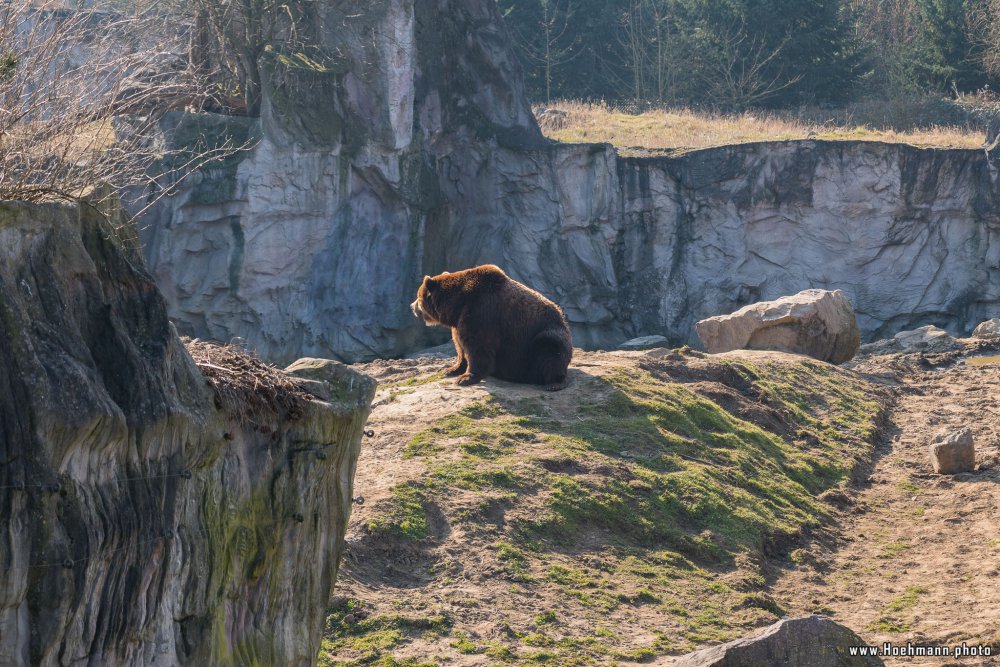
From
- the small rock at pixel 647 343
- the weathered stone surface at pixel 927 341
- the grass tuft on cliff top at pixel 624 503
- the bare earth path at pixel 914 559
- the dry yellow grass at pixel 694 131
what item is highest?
the dry yellow grass at pixel 694 131

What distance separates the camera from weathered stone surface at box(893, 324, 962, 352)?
2143 cm

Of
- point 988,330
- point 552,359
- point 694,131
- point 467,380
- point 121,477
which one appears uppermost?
point 694,131

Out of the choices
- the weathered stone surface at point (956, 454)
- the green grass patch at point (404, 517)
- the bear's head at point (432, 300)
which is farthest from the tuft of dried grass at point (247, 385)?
the weathered stone surface at point (956, 454)

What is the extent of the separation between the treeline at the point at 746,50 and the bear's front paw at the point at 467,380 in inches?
1181

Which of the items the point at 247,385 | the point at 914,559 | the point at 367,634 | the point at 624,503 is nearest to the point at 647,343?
the point at 914,559

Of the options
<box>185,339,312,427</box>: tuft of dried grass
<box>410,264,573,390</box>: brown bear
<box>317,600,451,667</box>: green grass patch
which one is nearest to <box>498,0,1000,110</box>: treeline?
<box>410,264,573,390</box>: brown bear

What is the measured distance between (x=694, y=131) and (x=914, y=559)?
24.8 metres

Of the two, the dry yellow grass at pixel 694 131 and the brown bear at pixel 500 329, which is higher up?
the dry yellow grass at pixel 694 131

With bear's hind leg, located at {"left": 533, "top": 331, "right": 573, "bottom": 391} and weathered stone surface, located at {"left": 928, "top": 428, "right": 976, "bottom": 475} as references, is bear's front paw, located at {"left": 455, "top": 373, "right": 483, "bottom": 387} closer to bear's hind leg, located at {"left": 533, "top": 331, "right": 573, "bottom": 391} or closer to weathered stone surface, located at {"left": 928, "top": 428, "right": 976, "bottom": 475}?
bear's hind leg, located at {"left": 533, "top": 331, "right": 573, "bottom": 391}

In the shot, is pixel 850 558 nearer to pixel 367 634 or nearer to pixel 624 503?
pixel 624 503

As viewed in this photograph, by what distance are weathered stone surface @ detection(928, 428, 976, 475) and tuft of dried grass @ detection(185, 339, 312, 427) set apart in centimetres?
871

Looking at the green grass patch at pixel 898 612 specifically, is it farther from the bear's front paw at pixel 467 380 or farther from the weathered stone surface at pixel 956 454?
the bear's front paw at pixel 467 380

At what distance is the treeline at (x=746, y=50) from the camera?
130 feet

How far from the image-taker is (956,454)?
Result: 483 inches
